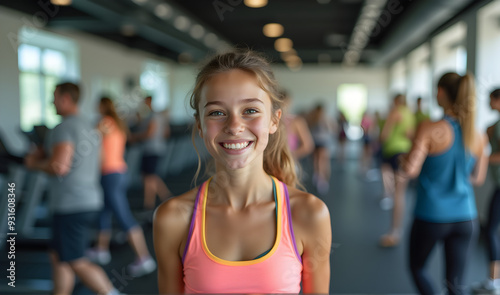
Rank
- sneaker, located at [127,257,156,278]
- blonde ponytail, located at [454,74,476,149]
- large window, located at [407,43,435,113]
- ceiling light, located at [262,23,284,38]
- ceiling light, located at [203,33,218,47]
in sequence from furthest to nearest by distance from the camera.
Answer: large window, located at [407,43,435,113]
ceiling light, located at [203,33,218,47]
ceiling light, located at [262,23,284,38]
sneaker, located at [127,257,156,278]
blonde ponytail, located at [454,74,476,149]

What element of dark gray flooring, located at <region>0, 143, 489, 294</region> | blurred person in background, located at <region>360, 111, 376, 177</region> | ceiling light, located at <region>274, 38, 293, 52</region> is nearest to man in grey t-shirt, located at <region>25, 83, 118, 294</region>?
dark gray flooring, located at <region>0, 143, 489, 294</region>

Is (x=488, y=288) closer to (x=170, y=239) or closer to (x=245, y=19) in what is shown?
(x=170, y=239)

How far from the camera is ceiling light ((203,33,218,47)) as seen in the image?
10.3 metres

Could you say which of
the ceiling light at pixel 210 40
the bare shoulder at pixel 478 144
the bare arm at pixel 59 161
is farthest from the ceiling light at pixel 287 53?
the bare arm at pixel 59 161

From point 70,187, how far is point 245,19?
6901mm

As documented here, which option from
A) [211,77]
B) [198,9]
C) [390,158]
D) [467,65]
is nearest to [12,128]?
[198,9]

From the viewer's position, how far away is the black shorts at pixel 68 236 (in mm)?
2578

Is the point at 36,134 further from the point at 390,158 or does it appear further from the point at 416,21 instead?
the point at 416,21

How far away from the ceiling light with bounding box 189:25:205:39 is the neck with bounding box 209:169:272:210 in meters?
8.31

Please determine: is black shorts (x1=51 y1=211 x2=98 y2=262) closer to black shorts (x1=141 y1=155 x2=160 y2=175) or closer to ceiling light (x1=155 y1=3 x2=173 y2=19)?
black shorts (x1=141 y1=155 x2=160 y2=175)

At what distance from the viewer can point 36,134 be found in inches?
134

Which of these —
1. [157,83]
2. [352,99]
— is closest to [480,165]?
[157,83]

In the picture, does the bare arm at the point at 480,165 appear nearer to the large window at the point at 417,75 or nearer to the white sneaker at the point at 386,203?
the white sneaker at the point at 386,203

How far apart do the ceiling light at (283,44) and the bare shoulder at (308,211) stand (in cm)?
1124
